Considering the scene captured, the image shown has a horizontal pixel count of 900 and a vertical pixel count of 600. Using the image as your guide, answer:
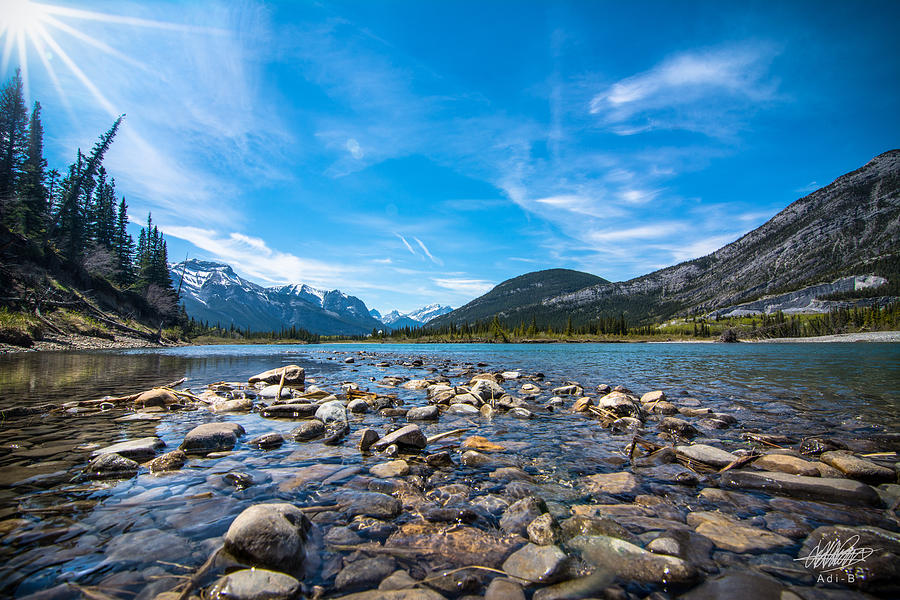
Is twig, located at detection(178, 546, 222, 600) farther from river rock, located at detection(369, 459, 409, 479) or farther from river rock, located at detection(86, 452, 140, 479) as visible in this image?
river rock, located at detection(86, 452, 140, 479)

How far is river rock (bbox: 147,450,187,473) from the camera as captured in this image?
6773 millimetres

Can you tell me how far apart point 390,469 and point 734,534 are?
5.68 m

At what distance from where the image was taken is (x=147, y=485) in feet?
19.9

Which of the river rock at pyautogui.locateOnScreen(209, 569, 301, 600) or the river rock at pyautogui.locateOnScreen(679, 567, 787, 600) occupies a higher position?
the river rock at pyautogui.locateOnScreen(209, 569, 301, 600)

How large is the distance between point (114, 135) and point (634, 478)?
105 meters

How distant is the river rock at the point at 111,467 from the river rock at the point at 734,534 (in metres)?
9.62

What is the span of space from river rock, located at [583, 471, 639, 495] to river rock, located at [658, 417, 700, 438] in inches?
169

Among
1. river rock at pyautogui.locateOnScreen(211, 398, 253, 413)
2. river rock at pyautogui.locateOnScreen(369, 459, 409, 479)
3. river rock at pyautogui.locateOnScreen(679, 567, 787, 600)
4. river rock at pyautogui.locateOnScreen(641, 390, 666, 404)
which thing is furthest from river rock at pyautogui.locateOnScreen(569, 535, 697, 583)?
river rock at pyautogui.locateOnScreen(211, 398, 253, 413)

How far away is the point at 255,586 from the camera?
3.35m

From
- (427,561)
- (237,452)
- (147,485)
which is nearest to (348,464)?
(237,452)

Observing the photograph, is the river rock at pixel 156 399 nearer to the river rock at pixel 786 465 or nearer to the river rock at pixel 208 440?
the river rock at pixel 208 440

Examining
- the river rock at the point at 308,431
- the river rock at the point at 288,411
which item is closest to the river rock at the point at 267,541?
the river rock at the point at 308,431

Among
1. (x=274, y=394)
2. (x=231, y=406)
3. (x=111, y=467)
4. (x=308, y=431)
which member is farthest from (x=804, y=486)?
(x=274, y=394)

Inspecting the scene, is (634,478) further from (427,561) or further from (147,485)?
(147,485)
